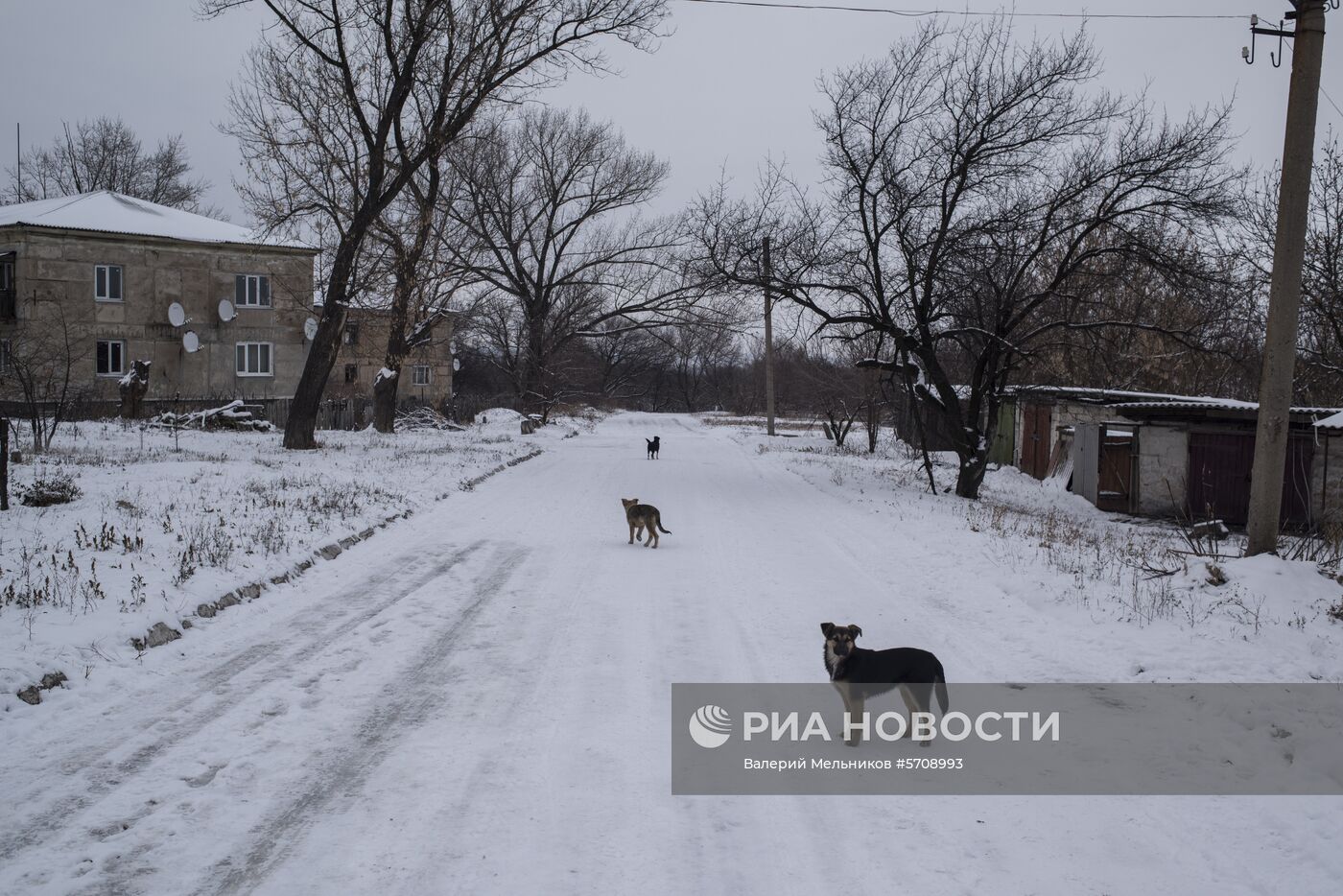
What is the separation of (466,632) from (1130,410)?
683 inches

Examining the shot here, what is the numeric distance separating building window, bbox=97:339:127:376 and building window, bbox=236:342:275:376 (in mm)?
4711

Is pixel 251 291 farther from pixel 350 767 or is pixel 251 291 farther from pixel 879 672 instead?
pixel 879 672

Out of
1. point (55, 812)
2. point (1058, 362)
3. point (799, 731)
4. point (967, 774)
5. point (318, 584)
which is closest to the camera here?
point (55, 812)

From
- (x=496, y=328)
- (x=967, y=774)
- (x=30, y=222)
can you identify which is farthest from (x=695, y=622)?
(x=496, y=328)

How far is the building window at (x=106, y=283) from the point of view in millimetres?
36938

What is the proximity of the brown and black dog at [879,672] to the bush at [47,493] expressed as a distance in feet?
34.0

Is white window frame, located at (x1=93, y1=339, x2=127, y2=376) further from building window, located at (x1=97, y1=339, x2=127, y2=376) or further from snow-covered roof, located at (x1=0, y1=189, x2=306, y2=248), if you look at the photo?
snow-covered roof, located at (x1=0, y1=189, x2=306, y2=248)

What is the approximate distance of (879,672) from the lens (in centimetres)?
524

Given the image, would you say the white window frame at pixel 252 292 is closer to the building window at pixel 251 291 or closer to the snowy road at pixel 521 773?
the building window at pixel 251 291

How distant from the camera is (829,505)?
1669 cm

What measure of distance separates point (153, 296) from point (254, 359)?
494 cm

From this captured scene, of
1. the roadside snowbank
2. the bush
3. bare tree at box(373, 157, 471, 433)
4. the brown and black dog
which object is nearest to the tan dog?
the roadside snowbank

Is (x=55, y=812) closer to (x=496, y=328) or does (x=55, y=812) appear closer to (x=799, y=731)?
(x=799, y=731)

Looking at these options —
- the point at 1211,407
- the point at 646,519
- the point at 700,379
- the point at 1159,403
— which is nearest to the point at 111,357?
the point at 646,519
